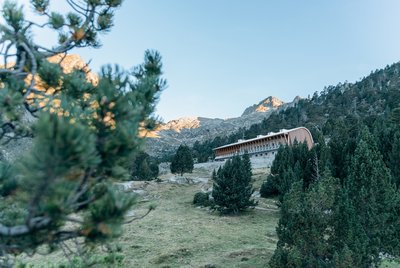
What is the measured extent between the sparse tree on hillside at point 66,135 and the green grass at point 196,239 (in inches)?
396

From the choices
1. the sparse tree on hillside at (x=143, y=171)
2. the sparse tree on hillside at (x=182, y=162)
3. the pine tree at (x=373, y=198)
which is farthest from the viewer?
the sparse tree on hillside at (x=182, y=162)

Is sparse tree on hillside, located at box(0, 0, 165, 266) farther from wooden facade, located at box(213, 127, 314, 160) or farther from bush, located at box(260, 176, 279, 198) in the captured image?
wooden facade, located at box(213, 127, 314, 160)

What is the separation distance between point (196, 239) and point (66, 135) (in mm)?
22464

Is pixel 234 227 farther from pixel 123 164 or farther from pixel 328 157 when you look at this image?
pixel 123 164

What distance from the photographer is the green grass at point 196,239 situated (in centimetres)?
1914

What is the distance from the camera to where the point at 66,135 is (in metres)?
2.63

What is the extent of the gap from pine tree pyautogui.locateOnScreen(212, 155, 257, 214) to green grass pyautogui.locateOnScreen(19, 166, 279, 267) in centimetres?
105

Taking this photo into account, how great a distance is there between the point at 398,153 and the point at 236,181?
14.4 metres

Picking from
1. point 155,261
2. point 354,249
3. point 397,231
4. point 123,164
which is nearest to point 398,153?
point 397,231

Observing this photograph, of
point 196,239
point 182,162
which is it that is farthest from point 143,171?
point 196,239

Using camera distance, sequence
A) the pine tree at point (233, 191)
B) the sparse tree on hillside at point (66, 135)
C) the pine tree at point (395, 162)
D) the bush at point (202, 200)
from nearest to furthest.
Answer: the sparse tree on hillside at point (66, 135)
the pine tree at point (395, 162)
the pine tree at point (233, 191)
the bush at point (202, 200)

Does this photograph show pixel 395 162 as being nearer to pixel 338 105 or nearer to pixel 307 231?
pixel 307 231

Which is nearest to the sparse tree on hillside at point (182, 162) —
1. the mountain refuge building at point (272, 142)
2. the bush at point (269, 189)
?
the mountain refuge building at point (272, 142)

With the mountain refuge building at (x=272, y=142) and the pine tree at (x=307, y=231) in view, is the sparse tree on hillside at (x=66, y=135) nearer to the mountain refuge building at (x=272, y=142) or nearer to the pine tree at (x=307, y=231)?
the pine tree at (x=307, y=231)
